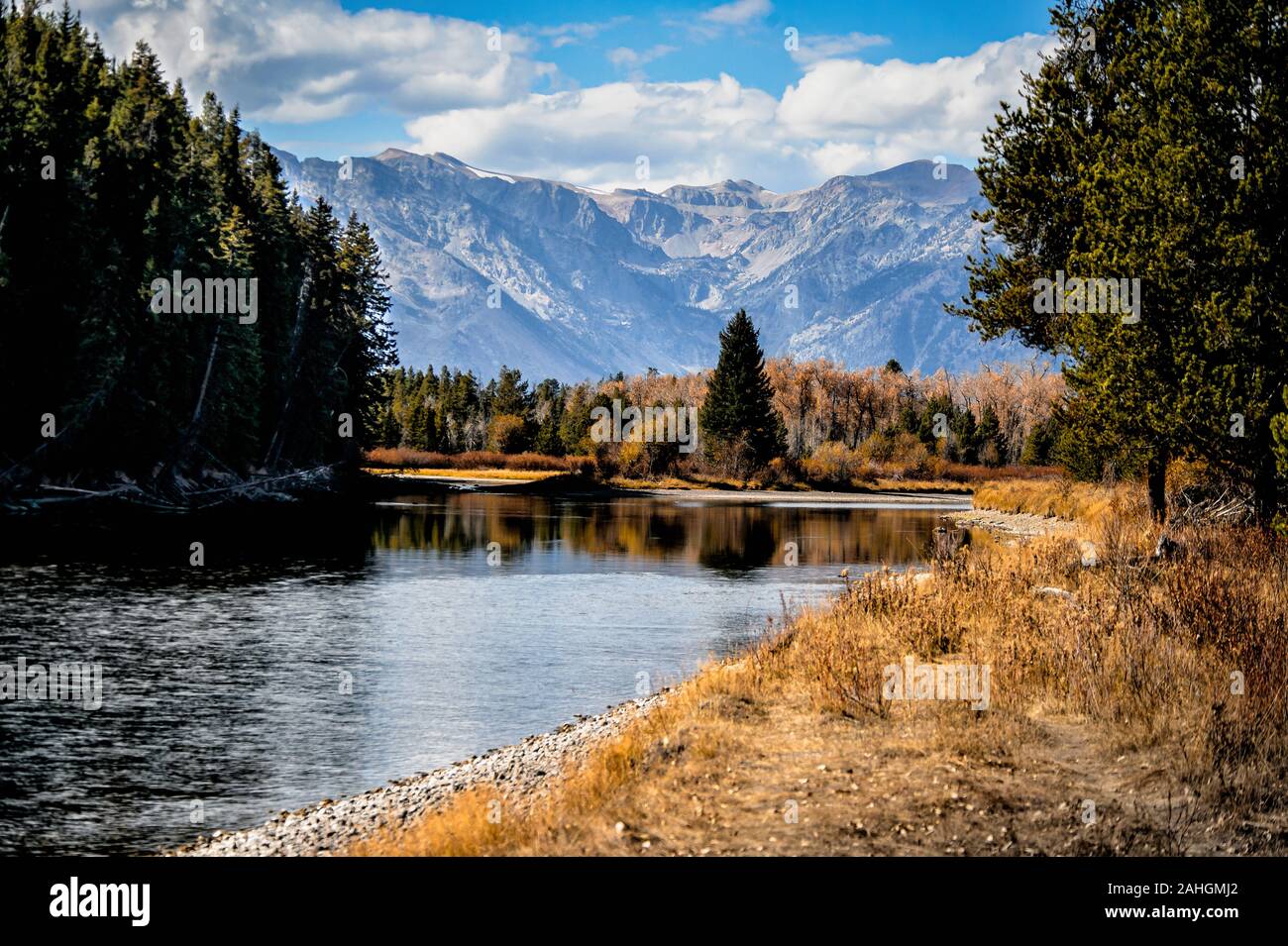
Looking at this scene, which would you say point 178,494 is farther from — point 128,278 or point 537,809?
point 537,809

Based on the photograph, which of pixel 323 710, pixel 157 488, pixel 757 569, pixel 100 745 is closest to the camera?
pixel 100 745

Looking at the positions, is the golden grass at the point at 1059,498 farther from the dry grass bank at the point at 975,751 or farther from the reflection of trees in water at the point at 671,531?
the dry grass bank at the point at 975,751

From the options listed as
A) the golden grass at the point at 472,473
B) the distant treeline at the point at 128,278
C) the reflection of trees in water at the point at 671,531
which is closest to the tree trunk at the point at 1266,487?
the reflection of trees in water at the point at 671,531

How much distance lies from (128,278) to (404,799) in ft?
180

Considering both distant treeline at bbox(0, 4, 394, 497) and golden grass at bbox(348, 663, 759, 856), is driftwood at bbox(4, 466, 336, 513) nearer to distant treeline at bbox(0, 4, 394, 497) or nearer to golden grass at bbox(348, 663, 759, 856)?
distant treeline at bbox(0, 4, 394, 497)

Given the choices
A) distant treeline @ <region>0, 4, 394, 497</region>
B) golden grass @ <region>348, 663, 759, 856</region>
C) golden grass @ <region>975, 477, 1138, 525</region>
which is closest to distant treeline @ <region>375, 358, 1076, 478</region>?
distant treeline @ <region>0, 4, 394, 497</region>

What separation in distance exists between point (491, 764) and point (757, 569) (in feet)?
97.1

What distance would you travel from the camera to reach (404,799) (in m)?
14.2

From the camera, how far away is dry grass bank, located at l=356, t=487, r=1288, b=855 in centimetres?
985

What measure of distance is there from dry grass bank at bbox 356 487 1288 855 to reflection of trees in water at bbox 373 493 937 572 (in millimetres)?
20286
